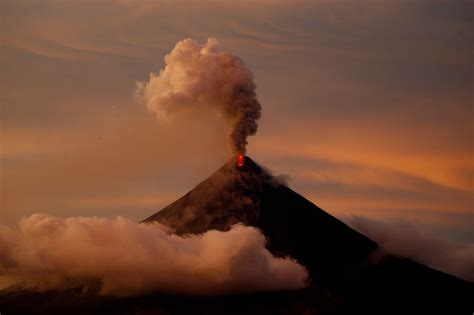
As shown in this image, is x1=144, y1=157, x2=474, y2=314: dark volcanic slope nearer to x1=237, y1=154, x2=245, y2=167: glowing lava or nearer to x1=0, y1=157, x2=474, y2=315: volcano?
x1=0, y1=157, x2=474, y2=315: volcano

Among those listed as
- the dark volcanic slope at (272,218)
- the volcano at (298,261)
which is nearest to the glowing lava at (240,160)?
the volcano at (298,261)

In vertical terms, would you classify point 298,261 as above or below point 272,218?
below

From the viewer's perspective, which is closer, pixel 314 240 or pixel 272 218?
pixel 314 240

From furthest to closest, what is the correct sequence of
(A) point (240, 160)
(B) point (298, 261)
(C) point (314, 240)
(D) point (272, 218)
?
(D) point (272, 218), (C) point (314, 240), (A) point (240, 160), (B) point (298, 261)

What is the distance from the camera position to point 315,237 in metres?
158

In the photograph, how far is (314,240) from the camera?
157 m

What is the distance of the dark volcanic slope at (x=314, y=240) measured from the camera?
149 metres

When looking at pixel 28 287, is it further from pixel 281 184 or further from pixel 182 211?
pixel 281 184

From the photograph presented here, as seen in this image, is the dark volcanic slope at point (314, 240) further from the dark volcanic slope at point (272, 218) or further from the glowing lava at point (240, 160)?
the glowing lava at point (240, 160)

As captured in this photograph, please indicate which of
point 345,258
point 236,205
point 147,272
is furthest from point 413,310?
point 147,272

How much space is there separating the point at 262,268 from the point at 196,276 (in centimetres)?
1205

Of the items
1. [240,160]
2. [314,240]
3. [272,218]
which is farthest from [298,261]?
[240,160]

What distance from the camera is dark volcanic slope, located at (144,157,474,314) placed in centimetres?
14912

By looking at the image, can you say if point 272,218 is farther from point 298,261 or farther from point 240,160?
point 240,160
